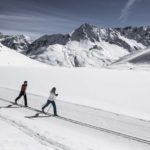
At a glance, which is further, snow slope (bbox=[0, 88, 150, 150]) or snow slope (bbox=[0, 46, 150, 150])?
snow slope (bbox=[0, 46, 150, 150])

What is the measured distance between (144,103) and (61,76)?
24542 mm

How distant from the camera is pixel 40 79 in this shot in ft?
164

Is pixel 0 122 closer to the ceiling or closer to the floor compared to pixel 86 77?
closer to the floor

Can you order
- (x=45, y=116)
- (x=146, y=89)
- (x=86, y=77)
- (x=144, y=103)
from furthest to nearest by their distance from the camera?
(x=86, y=77) < (x=146, y=89) < (x=144, y=103) < (x=45, y=116)

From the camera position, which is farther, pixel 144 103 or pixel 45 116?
pixel 144 103

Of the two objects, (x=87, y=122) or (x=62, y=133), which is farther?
(x=87, y=122)

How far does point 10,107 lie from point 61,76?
27.3m

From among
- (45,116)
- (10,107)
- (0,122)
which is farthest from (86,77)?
(0,122)

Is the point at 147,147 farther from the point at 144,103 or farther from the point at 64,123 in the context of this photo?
the point at 144,103

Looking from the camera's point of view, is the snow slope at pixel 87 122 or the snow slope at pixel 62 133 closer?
the snow slope at pixel 62 133

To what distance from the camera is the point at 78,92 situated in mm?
37375

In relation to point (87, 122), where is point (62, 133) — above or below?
below

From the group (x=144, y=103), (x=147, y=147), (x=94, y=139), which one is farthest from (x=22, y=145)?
(x=144, y=103)

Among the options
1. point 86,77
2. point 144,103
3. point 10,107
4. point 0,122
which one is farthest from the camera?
point 86,77
